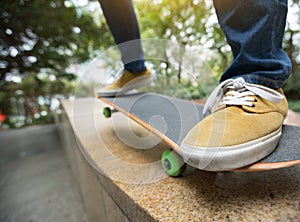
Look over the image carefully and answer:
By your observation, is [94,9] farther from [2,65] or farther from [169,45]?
[169,45]

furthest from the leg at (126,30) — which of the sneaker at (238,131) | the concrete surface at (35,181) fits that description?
the concrete surface at (35,181)

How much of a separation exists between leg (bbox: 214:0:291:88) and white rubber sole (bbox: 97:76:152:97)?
1.89 ft

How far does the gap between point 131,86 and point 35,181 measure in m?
1.53

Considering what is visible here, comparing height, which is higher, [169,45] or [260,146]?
[169,45]

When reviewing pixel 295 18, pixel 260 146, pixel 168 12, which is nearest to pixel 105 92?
pixel 260 146

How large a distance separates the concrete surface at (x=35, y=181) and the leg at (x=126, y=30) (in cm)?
107

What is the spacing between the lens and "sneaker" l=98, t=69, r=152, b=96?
3.37 feet

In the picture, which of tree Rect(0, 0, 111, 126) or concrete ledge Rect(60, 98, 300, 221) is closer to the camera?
concrete ledge Rect(60, 98, 300, 221)

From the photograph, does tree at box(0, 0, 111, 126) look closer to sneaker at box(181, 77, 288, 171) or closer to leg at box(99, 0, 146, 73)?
leg at box(99, 0, 146, 73)

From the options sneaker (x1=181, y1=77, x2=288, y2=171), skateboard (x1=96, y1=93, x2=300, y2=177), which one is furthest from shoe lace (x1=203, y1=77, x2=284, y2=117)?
skateboard (x1=96, y1=93, x2=300, y2=177)

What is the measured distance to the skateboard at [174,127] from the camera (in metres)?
0.38

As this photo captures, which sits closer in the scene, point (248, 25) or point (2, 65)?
point (248, 25)

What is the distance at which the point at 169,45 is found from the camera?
0.86 meters

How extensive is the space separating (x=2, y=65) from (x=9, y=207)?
2.17 metres
